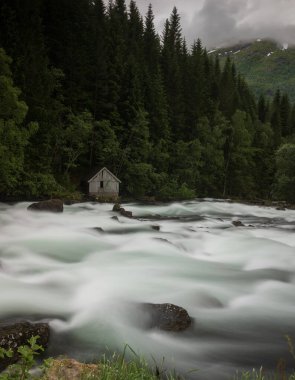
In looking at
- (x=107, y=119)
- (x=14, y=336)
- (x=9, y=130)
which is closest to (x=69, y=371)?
(x=14, y=336)

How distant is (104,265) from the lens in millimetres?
12828

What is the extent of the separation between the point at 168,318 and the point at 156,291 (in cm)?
229

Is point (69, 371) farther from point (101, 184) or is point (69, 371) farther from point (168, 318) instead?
point (101, 184)

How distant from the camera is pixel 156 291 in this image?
1028 cm

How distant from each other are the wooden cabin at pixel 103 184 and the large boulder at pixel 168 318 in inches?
1416

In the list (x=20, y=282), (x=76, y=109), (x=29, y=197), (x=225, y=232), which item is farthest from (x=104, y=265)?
(x=76, y=109)

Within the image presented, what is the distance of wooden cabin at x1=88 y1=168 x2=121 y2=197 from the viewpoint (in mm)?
43719

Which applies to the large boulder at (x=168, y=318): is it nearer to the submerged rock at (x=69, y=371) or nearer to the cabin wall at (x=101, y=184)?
the submerged rock at (x=69, y=371)

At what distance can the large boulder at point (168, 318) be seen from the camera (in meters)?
7.86

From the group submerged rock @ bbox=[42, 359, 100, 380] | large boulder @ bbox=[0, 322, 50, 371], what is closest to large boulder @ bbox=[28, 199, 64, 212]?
large boulder @ bbox=[0, 322, 50, 371]

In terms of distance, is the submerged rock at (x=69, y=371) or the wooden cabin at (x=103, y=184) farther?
the wooden cabin at (x=103, y=184)

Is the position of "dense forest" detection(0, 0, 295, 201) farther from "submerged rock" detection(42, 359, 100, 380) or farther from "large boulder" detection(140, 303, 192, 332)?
"submerged rock" detection(42, 359, 100, 380)

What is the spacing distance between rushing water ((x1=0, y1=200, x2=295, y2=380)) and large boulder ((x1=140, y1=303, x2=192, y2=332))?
0.18 metres

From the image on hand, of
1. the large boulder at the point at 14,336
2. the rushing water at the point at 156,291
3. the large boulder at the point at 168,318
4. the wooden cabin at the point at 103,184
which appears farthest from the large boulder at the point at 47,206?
the large boulder at the point at 14,336
